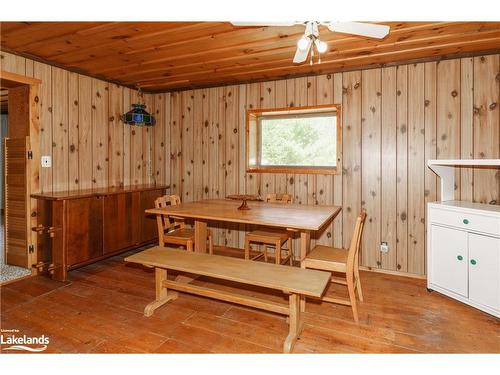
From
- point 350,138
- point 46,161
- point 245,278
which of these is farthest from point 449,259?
point 46,161

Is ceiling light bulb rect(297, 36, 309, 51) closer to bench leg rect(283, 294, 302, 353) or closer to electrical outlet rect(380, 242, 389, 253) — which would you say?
bench leg rect(283, 294, 302, 353)

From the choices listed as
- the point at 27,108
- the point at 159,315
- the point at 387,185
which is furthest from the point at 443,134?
the point at 27,108

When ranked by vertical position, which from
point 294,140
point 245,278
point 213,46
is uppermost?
point 213,46

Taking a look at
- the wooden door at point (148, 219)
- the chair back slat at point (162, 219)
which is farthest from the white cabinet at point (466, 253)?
the wooden door at point (148, 219)

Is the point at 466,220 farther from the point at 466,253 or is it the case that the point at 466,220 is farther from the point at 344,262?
the point at 344,262

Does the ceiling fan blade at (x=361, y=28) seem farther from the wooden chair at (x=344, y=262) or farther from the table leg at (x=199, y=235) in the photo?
the table leg at (x=199, y=235)

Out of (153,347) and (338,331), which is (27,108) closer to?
(153,347)

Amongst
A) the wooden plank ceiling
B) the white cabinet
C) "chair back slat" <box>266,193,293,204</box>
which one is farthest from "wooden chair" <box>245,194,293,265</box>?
the wooden plank ceiling

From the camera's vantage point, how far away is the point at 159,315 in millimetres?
2574

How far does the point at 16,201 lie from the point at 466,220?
185 inches

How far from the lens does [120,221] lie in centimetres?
394
